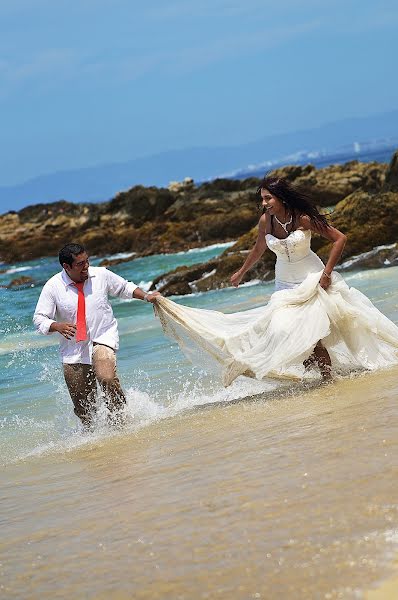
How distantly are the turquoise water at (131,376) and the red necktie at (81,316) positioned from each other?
2.68ft

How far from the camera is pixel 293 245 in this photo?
8.77 meters

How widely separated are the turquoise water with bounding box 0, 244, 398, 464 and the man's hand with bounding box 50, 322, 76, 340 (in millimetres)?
895

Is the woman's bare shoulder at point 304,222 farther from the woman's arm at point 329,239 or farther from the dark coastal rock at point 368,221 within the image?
the dark coastal rock at point 368,221

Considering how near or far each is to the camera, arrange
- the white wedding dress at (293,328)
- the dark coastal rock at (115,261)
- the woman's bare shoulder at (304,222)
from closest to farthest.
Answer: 1. the white wedding dress at (293,328)
2. the woman's bare shoulder at (304,222)
3. the dark coastal rock at (115,261)

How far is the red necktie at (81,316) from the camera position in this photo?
855 cm

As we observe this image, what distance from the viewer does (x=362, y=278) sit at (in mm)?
19297

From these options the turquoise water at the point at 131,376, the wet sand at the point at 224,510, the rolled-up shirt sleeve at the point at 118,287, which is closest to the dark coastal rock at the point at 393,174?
the turquoise water at the point at 131,376

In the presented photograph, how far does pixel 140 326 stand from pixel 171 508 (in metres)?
13.1

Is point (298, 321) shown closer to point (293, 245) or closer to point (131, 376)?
point (293, 245)

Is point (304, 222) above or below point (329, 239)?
above

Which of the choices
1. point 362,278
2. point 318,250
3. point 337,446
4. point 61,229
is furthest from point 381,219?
point 61,229

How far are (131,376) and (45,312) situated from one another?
3788 millimetres

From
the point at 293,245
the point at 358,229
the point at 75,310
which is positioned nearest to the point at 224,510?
the point at 75,310

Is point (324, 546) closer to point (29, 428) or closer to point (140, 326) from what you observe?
point (29, 428)
